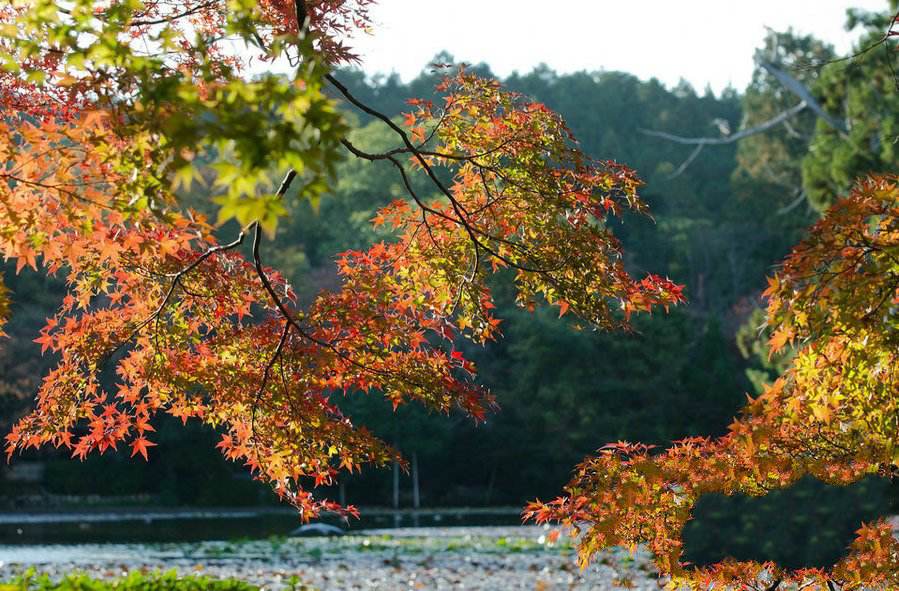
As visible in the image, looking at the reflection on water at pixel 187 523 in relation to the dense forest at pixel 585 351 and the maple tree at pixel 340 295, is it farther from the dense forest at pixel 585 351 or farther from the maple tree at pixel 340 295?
the maple tree at pixel 340 295

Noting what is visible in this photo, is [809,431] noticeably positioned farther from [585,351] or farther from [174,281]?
[585,351]

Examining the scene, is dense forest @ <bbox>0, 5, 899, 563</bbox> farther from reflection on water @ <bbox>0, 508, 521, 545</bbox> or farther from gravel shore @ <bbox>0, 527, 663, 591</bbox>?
gravel shore @ <bbox>0, 527, 663, 591</bbox>

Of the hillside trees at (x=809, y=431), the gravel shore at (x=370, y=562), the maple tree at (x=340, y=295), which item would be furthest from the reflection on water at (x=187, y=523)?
the hillside trees at (x=809, y=431)

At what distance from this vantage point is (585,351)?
27.9 m

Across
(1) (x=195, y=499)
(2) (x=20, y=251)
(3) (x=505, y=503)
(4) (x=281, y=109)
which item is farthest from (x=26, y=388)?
(4) (x=281, y=109)

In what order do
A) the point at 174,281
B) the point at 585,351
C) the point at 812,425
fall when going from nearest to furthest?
the point at 812,425
the point at 174,281
the point at 585,351

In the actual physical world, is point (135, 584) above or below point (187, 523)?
above

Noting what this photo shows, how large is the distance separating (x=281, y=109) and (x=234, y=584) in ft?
14.4

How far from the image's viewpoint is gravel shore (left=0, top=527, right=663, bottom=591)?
36.4 feet

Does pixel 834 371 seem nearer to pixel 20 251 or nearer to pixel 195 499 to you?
pixel 20 251

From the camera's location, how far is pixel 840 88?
68.9 feet

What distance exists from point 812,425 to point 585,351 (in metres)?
23.4

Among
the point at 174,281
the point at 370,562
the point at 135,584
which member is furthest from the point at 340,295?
the point at 370,562

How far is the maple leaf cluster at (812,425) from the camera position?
11.9 feet
